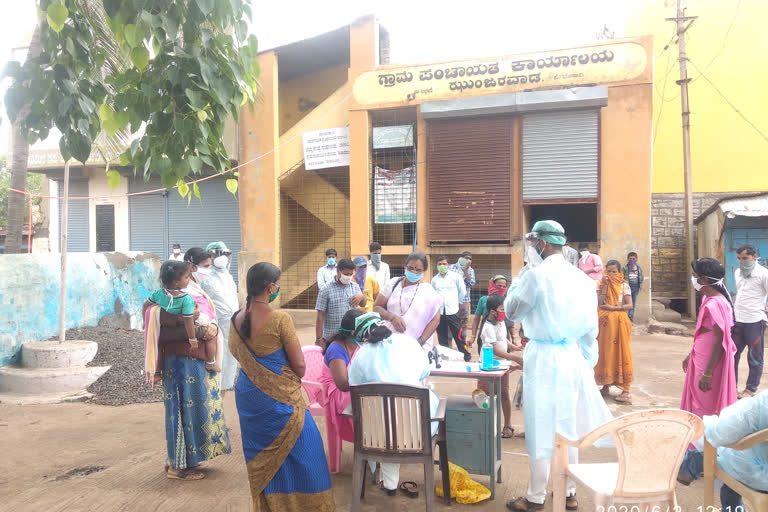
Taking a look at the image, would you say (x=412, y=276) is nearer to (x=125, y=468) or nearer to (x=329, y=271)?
(x=125, y=468)

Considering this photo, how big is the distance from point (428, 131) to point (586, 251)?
435 centimetres

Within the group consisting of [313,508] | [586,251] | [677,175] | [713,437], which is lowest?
[313,508]

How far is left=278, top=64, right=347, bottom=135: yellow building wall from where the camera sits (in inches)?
596

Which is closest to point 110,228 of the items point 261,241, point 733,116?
point 261,241

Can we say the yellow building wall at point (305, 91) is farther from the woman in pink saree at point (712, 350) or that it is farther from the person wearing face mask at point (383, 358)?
the person wearing face mask at point (383, 358)

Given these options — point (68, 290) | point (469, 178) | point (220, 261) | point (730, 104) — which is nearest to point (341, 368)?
point (220, 261)

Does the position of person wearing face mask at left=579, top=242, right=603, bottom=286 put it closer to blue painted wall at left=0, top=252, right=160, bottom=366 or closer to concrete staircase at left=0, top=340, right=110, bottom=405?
concrete staircase at left=0, top=340, right=110, bottom=405

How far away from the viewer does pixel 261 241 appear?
1335cm

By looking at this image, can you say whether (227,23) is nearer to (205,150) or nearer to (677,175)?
(205,150)

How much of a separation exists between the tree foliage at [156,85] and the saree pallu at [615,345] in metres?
5.13

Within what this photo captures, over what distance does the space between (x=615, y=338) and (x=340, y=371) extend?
157 inches

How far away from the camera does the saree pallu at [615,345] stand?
20.1 feet

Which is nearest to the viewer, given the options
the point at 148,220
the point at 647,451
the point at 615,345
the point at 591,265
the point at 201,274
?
the point at 647,451

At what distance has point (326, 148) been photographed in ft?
42.9
